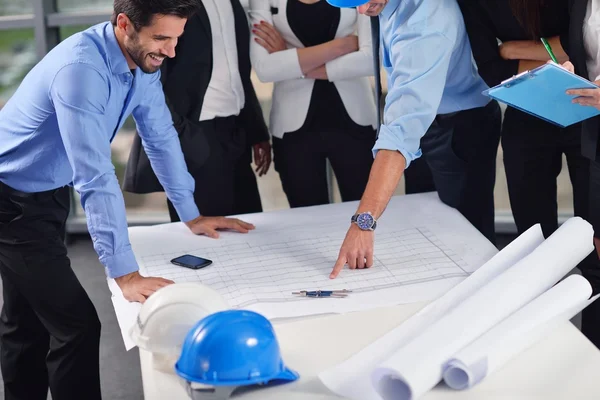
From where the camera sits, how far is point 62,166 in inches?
83.8

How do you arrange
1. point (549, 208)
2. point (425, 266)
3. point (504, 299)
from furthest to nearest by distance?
point (549, 208) → point (425, 266) → point (504, 299)

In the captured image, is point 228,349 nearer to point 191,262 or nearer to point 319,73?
point 191,262

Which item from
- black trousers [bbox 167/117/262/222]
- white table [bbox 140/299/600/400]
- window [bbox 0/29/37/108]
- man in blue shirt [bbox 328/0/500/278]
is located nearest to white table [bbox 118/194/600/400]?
white table [bbox 140/299/600/400]

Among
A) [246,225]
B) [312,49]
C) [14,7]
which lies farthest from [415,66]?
[14,7]

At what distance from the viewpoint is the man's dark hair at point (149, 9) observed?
1.93m

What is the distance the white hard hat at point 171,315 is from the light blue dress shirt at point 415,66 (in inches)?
30.5

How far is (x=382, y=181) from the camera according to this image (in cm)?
208

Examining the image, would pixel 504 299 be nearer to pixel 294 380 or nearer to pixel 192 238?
pixel 294 380

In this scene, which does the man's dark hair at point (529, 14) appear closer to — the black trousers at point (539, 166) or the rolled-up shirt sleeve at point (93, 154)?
the black trousers at point (539, 166)

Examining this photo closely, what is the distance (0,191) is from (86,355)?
49 centimetres

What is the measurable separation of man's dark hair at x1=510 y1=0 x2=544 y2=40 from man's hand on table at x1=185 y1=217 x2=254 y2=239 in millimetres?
960

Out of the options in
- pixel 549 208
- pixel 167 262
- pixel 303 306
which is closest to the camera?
pixel 303 306

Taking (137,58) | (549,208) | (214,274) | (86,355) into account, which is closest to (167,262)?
(214,274)

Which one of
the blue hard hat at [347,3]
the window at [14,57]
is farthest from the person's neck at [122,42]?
the window at [14,57]
